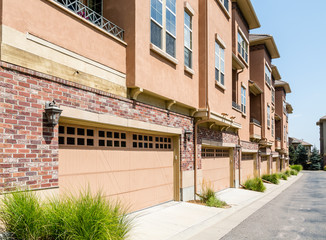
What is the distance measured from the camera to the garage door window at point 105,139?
707 cm

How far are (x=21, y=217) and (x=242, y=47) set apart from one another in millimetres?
19239

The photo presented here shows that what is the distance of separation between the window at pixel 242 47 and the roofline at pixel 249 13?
1.69 meters

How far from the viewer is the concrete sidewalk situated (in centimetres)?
744

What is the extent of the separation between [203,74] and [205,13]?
2665 millimetres

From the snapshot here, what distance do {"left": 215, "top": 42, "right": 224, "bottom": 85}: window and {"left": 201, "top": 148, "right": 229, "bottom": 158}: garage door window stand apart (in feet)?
11.3

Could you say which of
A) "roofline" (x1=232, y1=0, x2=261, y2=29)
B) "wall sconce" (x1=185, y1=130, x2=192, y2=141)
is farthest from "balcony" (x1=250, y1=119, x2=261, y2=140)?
"wall sconce" (x1=185, y1=130, x2=192, y2=141)

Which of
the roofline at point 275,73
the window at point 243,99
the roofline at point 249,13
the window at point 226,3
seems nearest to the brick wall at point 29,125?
the window at point 226,3

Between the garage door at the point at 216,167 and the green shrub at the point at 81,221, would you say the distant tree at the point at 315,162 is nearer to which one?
the garage door at the point at 216,167

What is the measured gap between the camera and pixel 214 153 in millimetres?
15656

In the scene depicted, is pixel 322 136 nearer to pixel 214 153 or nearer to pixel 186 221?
pixel 214 153

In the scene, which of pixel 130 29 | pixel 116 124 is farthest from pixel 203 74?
pixel 116 124

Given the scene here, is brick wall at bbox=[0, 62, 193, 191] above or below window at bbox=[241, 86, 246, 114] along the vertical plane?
below

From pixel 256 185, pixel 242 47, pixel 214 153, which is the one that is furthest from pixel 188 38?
pixel 242 47

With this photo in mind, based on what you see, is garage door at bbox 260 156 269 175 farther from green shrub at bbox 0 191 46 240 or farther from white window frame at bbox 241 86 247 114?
green shrub at bbox 0 191 46 240
